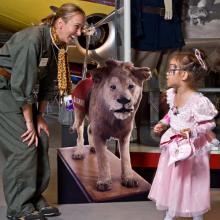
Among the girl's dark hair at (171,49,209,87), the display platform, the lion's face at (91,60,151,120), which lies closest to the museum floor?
the display platform

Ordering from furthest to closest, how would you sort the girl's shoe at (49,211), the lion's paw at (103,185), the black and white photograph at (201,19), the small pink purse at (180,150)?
the black and white photograph at (201,19), the lion's paw at (103,185), the girl's shoe at (49,211), the small pink purse at (180,150)

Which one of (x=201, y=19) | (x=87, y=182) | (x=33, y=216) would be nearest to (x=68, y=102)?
(x=87, y=182)

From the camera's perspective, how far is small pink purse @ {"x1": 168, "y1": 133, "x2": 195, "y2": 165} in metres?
2.06

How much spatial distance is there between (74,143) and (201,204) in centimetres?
91

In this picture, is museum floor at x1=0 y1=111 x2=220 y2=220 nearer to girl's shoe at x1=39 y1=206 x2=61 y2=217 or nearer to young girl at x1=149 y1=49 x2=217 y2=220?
girl's shoe at x1=39 y1=206 x2=61 y2=217

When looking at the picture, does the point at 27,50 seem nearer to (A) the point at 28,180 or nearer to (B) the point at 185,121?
(A) the point at 28,180

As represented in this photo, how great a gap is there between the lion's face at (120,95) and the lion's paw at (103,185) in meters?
0.37

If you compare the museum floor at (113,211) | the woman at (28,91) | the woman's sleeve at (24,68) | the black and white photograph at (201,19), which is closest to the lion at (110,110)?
the museum floor at (113,211)

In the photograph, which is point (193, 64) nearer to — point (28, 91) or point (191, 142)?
point (191, 142)

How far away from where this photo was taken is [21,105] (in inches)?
88.9

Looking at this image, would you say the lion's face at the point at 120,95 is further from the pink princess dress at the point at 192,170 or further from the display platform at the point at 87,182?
the pink princess dress at the point at 192,170

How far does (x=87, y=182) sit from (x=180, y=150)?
0.80 meters

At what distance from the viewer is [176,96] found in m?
2.25

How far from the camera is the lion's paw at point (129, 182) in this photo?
2.72m
